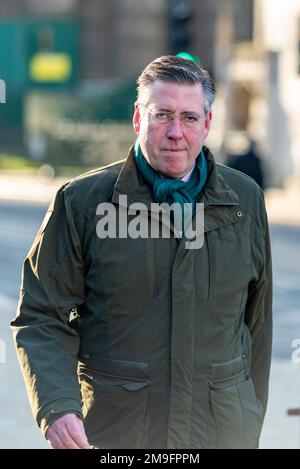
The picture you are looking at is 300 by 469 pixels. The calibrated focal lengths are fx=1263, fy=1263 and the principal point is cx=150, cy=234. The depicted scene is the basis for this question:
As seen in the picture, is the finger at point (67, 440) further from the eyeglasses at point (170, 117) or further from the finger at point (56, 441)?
the eyeglasses at point (170, 117)

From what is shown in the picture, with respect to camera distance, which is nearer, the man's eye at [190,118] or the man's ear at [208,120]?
the man's eye at [190,118]

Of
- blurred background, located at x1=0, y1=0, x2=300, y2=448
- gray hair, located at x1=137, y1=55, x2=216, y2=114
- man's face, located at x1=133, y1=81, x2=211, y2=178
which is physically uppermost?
gray hair, located at x1=137, y1=55, x2=216, y2=114

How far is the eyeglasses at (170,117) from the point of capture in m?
3.80

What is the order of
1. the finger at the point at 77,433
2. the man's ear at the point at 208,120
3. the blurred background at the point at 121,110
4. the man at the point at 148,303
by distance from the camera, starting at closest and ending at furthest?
the finger at the point at 77,433 < the man at the point at 148,303 < the man's ear at the point at 208,120 < the blurred background at the point at 121,110

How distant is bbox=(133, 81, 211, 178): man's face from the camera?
3785 millimetres

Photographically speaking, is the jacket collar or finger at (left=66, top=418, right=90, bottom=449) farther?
the jacket collar

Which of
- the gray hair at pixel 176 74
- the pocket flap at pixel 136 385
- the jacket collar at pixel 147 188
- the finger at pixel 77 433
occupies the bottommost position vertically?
the finger at pixel 77 433

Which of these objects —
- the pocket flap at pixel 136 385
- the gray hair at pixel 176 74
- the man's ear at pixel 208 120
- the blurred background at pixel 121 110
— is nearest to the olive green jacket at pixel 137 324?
the pocket flap at pixel 136 385

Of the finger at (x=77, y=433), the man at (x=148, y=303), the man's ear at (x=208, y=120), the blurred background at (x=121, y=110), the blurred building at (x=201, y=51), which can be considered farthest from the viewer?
the blurred building at (x=201, y=51)

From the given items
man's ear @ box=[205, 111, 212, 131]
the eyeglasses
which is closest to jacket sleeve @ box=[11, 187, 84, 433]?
the eyeglasses

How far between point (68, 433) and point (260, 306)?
2.86ft

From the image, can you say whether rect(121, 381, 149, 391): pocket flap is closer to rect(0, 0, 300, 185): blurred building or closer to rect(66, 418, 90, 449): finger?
rect(66, 418, 90, 449): finger
